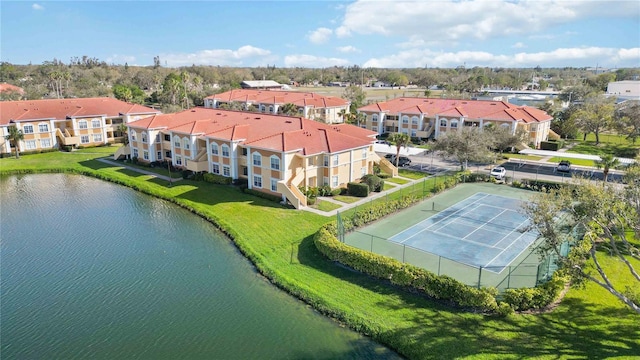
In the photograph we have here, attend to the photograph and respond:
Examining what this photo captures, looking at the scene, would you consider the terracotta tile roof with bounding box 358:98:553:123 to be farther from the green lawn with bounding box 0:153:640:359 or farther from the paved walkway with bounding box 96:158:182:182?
the green lawn with bounding box 0:153:640:359

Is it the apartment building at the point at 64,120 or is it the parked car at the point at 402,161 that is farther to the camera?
the apartment building at the point at 64,120

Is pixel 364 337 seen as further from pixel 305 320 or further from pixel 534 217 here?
pixel 534 217

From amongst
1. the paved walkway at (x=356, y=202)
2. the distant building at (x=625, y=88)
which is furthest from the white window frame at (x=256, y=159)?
the distant building at (x=625, y=88)

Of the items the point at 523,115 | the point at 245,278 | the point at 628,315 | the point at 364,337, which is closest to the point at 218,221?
the point at 245,278

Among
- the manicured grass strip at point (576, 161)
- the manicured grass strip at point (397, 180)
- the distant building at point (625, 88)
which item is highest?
the distant building at point (625, 88)

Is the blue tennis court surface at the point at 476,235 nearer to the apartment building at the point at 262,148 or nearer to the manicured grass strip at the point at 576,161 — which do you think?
the apartment building at the point at 262,148

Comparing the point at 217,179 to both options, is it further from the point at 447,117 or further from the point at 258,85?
the point at 258,85
